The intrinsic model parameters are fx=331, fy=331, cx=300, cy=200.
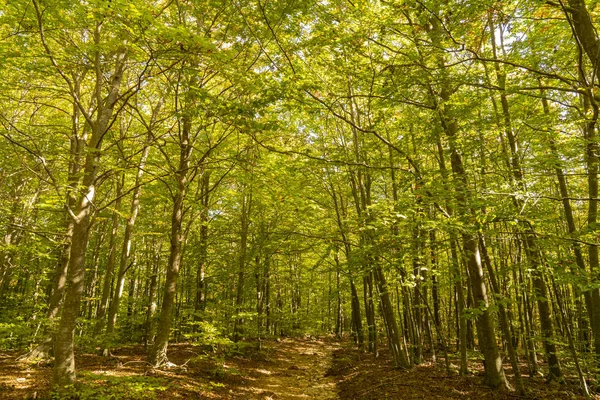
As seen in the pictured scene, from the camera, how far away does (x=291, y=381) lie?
11586 mm

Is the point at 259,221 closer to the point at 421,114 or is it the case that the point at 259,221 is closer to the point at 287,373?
the point at 287,373

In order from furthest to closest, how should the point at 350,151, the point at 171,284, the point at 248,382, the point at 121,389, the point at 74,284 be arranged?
the point at 350,151 → the point at 248,382 → the point at 171,284 → the point at 74,284 → the point at 121,389

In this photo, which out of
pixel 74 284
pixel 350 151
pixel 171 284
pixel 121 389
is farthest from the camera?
pixel 350 151

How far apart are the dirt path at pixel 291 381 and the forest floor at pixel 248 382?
28mm

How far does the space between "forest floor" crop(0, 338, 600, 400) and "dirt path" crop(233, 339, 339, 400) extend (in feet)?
0.09

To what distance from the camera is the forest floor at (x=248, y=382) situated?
6848 millimetres

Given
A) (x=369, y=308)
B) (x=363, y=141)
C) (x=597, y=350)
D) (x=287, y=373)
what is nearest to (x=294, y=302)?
(x=369, y=308)

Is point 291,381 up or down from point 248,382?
down

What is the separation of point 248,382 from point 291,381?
1.74 metres

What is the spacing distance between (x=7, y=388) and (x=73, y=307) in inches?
121

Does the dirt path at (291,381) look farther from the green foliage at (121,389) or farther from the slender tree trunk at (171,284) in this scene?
the green foliage at (121,389)

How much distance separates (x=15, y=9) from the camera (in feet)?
19.9

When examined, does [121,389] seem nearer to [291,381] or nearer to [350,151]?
[291,381]

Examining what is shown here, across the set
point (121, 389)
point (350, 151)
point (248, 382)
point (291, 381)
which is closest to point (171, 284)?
point (248, 382)
